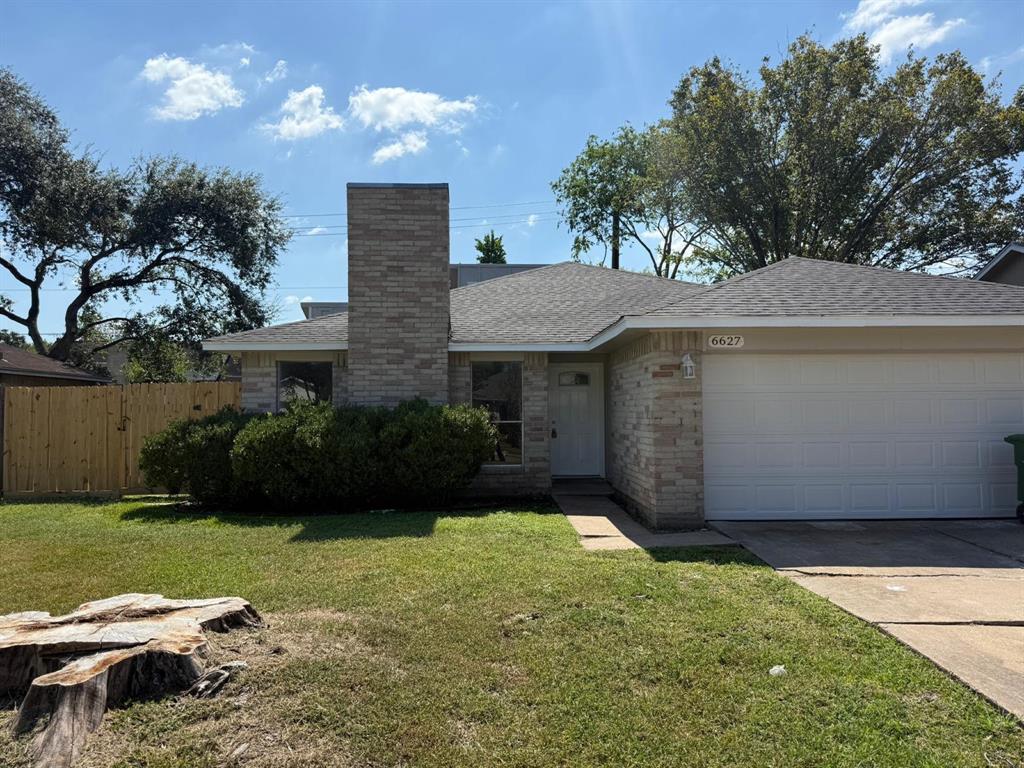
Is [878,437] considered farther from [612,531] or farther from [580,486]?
[580,486]

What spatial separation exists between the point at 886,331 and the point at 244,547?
8163 mm

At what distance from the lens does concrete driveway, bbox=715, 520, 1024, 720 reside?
3811mm

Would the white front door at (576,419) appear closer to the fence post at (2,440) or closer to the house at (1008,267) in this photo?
the fence post at (2,440)

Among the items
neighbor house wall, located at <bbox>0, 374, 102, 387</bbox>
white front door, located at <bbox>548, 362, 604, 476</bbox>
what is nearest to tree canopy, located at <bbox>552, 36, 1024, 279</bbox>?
white front door, located at <bbox>548, 362, 604, 476</bbox>

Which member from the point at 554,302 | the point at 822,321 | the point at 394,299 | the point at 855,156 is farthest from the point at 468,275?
the point at 855,156

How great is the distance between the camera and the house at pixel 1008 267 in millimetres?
15758

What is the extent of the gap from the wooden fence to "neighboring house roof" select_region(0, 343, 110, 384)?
5.90 meters

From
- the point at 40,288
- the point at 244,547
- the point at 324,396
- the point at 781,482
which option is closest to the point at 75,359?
the point at 40,288

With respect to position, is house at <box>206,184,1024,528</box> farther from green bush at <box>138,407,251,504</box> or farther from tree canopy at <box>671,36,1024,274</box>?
tree canopy at <box>671,36,1024,274</box>

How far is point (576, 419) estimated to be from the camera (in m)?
12.5

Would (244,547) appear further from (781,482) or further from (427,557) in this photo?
(781,482)

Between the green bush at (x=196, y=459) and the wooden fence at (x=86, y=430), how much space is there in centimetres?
190

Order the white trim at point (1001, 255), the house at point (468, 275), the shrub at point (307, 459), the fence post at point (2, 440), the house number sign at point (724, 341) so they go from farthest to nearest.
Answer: the house at point (468, 275), the white trim at point (1001, 255), the fence post at point (2, 440), the shrub at point (307, 459), the house number sign at point (724, 341)

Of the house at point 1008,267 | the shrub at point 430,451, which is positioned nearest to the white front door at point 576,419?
the shrub at point 430,451
